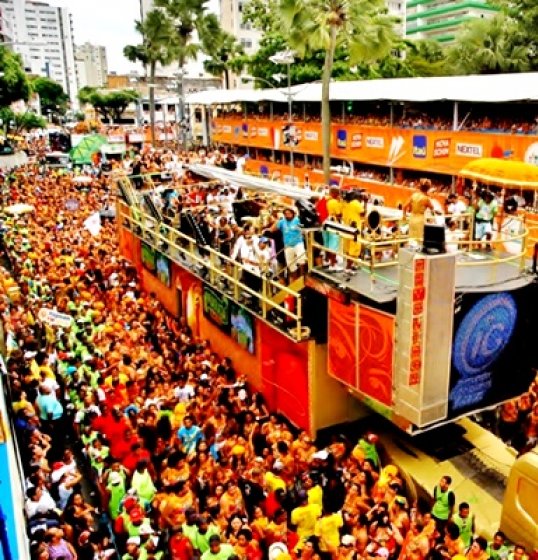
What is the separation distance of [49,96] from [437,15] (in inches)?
2862

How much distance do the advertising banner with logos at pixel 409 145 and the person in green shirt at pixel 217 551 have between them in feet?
60.3

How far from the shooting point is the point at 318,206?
12414 mm

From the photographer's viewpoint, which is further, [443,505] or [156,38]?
[156,38]

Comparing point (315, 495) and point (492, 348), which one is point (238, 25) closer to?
point (492, 348)

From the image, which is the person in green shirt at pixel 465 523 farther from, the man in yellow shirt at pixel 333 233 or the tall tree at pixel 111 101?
the tall tree at pixel 111 101

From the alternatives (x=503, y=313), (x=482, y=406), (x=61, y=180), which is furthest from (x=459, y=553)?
(x=61, y=180)

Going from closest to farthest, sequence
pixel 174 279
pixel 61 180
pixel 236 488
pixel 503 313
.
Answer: pixel 236 488
pixel 503 313
pixel 174 279
pixel 61 180

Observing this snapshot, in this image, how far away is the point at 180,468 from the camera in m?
9.90

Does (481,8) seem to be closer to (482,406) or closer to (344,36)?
(344,36)

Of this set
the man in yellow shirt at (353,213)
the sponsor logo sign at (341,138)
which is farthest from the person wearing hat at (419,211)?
the sponsor logo sign at (341,138)

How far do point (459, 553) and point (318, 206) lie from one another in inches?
257

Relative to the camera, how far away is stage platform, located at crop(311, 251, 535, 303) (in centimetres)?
980

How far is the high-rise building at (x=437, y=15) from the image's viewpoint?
11212 cm

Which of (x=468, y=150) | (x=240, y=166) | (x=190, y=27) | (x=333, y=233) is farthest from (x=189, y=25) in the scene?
(x=333, y=233)
